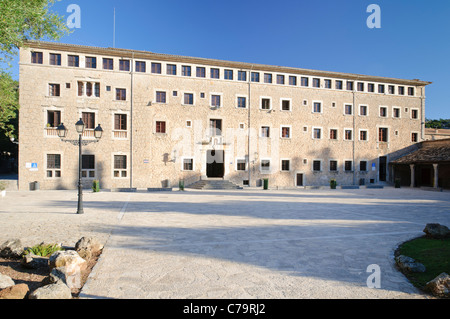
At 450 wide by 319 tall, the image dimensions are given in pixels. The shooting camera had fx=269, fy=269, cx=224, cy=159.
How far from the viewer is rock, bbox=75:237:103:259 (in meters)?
5.96

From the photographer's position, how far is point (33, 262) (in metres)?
5.36

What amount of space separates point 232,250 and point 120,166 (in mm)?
23715

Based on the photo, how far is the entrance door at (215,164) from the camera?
101ft

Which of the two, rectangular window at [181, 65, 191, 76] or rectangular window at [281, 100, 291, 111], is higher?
rectangular window at [181, 65, 191, 76]

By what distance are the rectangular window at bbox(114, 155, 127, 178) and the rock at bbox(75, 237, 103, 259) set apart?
22.2m

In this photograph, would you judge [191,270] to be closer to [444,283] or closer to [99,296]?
[99,296]

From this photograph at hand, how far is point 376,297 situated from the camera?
4.14 meters

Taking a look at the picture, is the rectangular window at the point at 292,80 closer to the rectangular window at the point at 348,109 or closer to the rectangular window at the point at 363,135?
the rectangular window at the point at 348,109

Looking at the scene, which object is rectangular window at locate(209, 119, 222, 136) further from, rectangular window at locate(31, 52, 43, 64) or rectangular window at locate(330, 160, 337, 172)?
rectangular window at locate(31, 52, 43, 64)

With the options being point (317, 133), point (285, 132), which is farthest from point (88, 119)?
point (317, 133)

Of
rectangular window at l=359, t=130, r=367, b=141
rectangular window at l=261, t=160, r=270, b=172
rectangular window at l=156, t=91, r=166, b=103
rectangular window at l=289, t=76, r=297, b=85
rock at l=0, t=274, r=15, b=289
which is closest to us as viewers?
rock at l=0, t=274, r=15, b=289

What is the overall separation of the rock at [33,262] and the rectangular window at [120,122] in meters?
23.8

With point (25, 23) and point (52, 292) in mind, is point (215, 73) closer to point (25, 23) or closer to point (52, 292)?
point (25, 23)

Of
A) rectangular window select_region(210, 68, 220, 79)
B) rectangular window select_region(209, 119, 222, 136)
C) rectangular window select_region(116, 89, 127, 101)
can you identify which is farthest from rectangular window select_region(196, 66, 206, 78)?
rectangular window select_region(116, 89, 127, 101)
